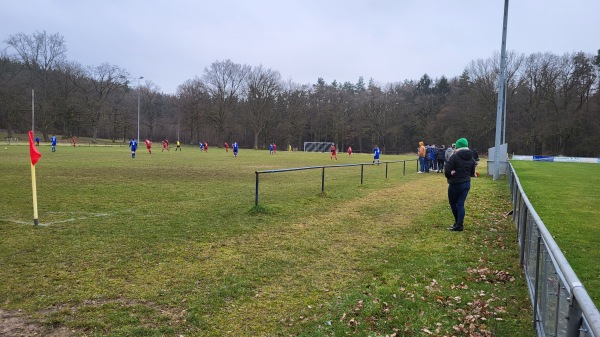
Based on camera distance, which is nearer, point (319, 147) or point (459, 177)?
point (459, 177)

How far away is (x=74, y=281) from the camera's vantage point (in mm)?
5441

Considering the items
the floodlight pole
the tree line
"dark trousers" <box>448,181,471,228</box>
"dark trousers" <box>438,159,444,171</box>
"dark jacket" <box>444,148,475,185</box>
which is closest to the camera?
"dark jacket" <box>444,148,475,185</box>

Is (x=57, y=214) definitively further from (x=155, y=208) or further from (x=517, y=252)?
(x=517, y=252)

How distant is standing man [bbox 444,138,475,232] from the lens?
884cm

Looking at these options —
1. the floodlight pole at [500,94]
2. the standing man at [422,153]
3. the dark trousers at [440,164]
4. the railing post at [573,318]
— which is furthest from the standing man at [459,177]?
the dark trousers at [440,164]

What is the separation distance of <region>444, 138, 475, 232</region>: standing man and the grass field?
1.67 feet

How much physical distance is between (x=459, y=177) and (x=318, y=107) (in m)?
83.3

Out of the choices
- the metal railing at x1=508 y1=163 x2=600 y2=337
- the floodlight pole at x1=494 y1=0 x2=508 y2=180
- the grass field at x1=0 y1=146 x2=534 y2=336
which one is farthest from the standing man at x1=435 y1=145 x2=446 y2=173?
the metal railing at x1=508 y1=163 x2=600 y2=337

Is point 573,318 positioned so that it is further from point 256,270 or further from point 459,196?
point 459,196

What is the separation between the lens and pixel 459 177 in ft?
29.0

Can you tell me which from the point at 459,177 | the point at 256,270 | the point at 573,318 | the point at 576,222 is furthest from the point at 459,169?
the point at 573,318

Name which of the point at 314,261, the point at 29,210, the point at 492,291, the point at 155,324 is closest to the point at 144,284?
the point at 155,324

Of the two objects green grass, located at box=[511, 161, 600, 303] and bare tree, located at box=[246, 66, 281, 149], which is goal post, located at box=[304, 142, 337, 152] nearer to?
bare tree, located at box=[246, 66, 281, 149]

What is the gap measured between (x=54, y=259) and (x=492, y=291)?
6.29 m
